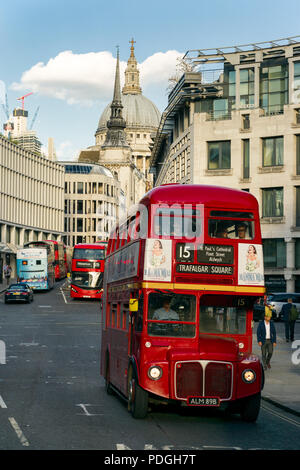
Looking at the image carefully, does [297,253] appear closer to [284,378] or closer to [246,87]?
[246,87]

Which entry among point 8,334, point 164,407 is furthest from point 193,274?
point 8,334

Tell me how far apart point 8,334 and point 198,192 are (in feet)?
76.3

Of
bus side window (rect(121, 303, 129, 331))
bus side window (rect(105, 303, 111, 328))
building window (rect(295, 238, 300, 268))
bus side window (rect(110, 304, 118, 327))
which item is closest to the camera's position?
bus side window (rect(121, 303, 129, 331))

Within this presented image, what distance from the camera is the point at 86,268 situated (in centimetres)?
6253

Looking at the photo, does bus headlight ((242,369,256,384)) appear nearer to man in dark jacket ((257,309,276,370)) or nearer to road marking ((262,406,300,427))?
road marking ((262,406,300,427))

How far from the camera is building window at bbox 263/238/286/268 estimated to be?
64062 mm

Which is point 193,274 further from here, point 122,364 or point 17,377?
point 17,377

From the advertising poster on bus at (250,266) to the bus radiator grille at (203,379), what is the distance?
5.73 ft

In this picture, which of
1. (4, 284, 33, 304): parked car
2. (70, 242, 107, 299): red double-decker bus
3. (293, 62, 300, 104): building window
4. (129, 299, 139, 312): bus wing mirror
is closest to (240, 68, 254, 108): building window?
(293, 62, 300, 104): building window

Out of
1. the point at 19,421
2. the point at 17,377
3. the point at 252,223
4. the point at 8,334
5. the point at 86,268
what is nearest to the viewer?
the point at 19,421

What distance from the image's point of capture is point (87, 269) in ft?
205

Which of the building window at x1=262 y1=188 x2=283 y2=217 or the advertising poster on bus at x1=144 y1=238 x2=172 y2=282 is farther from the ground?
the building window at x1=262 y1=188 x2=283 y2=217

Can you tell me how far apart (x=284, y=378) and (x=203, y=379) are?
9.71 m

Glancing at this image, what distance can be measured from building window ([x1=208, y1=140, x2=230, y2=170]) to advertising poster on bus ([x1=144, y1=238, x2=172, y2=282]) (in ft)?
171
